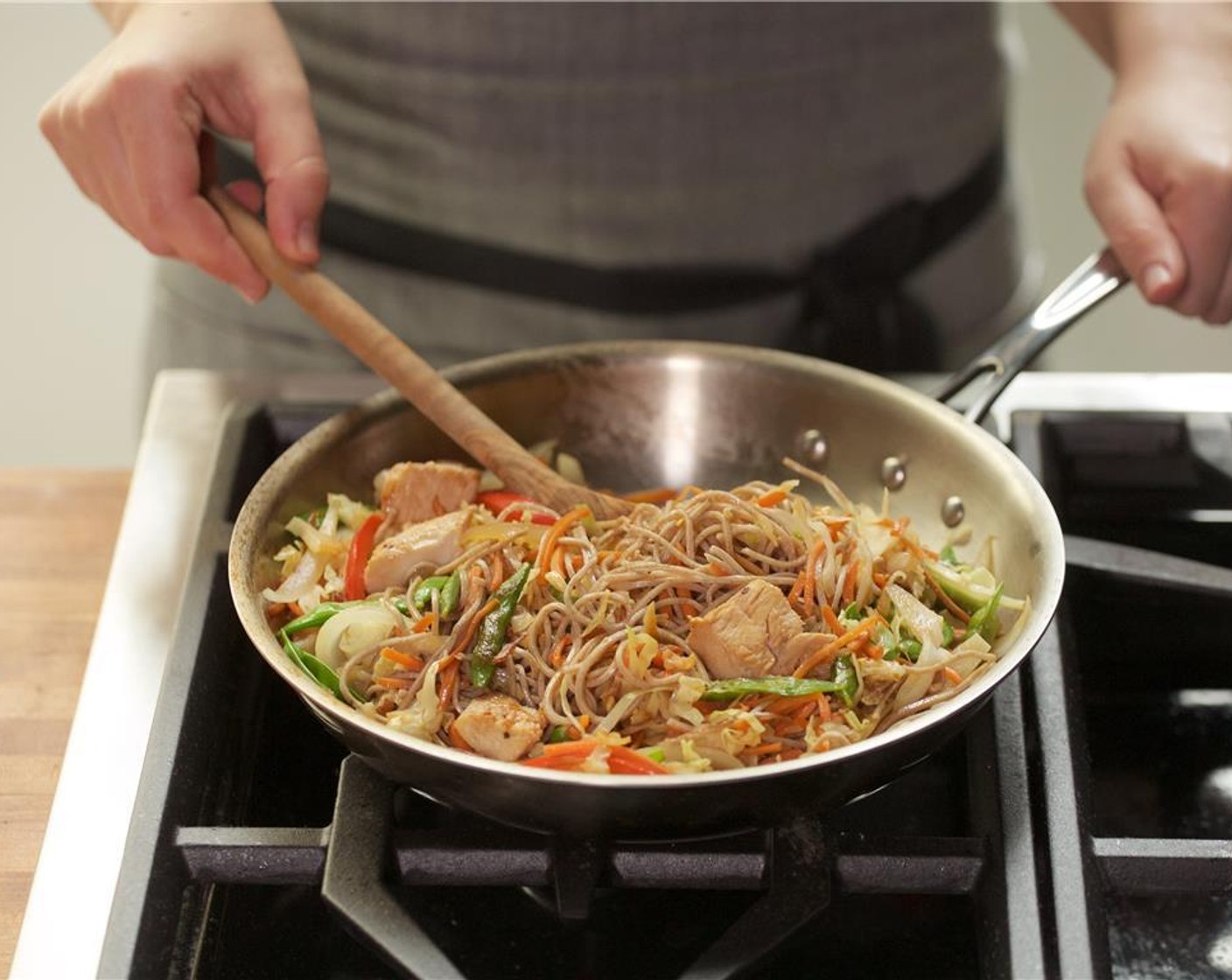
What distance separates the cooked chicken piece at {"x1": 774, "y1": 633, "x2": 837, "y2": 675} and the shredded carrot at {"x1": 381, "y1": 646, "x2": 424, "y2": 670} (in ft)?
0.93

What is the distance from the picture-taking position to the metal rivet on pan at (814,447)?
1.43m

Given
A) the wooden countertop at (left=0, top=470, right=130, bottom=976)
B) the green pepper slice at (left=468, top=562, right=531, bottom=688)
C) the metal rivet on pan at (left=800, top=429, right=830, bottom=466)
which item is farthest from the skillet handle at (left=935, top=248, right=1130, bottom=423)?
the wooden countertop at (left=0, top=470, right=130, bottom=976)

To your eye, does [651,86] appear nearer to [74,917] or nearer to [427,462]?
[427,462]

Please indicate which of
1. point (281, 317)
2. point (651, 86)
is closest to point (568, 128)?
point (651, 86)

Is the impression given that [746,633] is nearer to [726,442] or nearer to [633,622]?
[633,622]

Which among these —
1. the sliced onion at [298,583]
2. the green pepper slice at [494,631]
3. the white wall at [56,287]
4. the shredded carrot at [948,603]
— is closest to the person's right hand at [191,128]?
the sliced onion at [298,583]


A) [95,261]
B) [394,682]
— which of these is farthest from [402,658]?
[95,261]

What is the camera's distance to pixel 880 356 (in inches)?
80.5

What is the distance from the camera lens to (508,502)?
1364 mm

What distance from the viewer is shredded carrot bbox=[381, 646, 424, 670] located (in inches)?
44.3

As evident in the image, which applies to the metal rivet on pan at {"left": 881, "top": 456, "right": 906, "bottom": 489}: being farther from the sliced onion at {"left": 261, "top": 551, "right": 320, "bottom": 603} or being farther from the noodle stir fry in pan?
the sliced onion at {"left": 261, "top": 551, "right": 320, "bottom": 603}

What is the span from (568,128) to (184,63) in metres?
0.58

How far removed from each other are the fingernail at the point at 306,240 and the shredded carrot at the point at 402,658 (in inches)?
17.8

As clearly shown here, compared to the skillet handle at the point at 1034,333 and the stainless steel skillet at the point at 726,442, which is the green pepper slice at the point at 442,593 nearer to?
the stainless steel skillet at the point at 726,442
